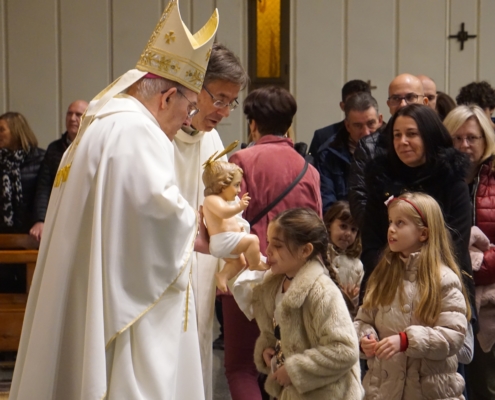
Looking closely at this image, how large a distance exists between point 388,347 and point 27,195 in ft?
12.4

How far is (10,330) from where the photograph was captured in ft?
20.0

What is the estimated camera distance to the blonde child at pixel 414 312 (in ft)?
12.1

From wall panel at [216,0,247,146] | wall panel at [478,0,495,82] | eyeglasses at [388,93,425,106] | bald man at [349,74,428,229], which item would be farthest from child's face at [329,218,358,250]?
wall panel at [478,0,495,82]

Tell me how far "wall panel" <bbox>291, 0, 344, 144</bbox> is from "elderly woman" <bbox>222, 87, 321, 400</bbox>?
163 inches

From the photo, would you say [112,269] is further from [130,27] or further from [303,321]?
[130,27]

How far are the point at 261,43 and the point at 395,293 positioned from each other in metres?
5.07

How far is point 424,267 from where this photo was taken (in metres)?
3.80

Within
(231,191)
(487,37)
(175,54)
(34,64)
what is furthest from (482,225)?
(34,64)

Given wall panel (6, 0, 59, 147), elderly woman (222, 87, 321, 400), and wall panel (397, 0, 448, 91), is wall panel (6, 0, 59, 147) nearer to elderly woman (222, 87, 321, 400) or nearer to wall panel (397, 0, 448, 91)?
wall panel (397, 0, 448, 91)

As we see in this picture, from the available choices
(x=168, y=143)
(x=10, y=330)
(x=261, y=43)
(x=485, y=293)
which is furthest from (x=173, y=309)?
(x=261, y=43)

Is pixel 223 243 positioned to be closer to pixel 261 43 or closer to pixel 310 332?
pixel 310 332

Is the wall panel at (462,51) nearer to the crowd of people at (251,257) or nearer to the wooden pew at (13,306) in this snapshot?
the crowd of people at (251,257)

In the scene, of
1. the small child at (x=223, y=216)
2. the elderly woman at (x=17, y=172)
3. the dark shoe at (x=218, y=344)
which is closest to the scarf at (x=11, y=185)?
the elderly woman at (x=17, y=172)

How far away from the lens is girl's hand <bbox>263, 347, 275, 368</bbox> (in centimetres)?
367
